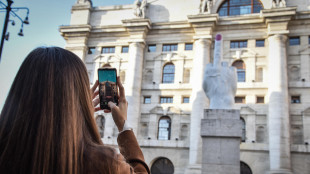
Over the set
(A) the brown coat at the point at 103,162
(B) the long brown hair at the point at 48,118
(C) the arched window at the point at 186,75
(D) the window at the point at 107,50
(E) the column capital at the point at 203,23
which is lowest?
(A) the brown coat at the point at 103,162

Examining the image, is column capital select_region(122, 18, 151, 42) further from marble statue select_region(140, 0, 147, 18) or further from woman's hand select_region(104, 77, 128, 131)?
woman's hand select_region(104, 77, 128, 131)

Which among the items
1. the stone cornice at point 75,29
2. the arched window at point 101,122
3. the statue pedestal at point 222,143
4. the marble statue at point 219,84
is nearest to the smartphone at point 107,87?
the statue pedestal at point 222,143

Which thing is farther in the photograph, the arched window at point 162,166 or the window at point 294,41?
the window at point 294,41

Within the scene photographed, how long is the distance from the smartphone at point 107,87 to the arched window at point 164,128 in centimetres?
3100

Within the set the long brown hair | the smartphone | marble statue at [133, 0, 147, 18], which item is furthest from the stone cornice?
the long brown hair

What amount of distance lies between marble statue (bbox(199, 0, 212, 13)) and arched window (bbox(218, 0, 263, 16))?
1.65 meters

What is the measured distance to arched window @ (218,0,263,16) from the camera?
34562 mm

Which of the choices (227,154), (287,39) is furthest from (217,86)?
(287,39)

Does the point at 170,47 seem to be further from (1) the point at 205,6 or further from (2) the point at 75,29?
(2) the point at 75,29

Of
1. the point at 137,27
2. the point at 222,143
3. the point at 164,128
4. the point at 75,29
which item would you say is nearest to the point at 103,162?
the point at 222,143

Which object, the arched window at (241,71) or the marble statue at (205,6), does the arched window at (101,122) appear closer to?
the arched window at (241,71)

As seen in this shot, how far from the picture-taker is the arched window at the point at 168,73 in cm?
3519

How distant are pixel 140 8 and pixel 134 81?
770 cm

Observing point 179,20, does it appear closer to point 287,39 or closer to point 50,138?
point 287,39
